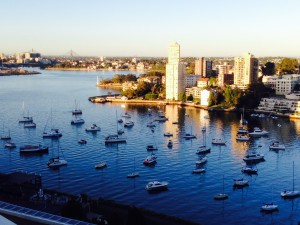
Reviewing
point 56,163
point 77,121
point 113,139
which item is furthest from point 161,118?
point 56,163

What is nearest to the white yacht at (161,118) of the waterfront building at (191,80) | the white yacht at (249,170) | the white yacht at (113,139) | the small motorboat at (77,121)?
the small motorboat at (77,121)

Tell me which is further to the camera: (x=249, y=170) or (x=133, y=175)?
(x=249, y=170)

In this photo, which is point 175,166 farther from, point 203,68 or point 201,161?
point 203,68

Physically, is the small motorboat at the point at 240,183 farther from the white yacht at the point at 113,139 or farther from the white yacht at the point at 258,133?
the white yacht at the point at 258,133

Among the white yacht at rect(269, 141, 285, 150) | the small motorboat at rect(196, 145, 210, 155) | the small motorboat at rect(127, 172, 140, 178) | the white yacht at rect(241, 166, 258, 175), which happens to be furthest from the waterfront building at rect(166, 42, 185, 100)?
the small motorboat at rect(127, 172, 140, 178)

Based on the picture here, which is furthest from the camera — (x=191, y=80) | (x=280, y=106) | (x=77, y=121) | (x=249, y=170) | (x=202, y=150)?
(x=191, y=80)

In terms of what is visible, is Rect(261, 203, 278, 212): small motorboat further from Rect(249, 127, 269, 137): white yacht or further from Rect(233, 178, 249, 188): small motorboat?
Rect(249, 127, 269, 137): white yacht

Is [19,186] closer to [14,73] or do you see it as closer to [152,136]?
[152,136]
